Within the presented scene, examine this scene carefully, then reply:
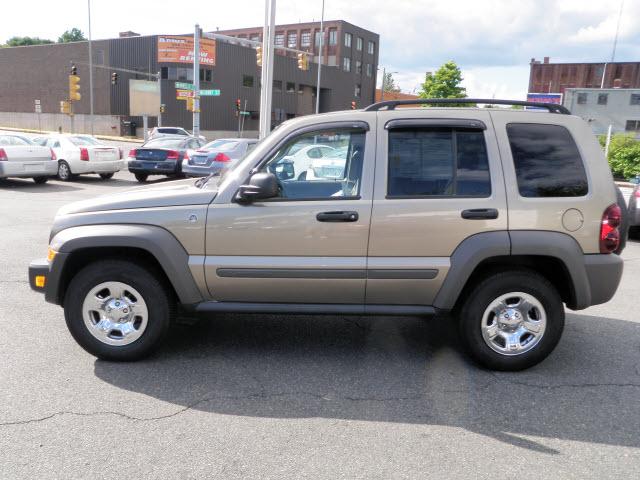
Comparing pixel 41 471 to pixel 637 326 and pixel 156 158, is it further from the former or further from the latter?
pixel 156 158

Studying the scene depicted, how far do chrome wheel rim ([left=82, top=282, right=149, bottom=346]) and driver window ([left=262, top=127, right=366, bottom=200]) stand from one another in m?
1.35

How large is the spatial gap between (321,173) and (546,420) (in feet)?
7.54

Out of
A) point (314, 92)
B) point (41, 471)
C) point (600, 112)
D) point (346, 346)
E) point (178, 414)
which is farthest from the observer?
point (314, 92)

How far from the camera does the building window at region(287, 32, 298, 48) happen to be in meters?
82.5

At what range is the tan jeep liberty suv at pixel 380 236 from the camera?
4012mm

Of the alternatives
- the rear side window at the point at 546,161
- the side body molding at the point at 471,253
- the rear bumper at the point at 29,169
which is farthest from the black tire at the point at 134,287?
the rear bumper at the point at 29,169

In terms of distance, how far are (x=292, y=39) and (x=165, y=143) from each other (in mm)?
70331

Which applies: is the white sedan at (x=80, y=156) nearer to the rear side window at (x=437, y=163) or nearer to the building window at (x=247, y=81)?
the rear side window at (x=437, y=163)

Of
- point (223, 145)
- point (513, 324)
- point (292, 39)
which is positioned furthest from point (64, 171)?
point (292, 39)

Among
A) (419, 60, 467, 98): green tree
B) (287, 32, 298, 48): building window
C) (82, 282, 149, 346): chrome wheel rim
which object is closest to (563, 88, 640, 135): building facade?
(419, 60, 467, 98): green tree

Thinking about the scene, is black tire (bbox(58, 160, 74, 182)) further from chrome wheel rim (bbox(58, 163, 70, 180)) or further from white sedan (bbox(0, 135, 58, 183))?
white sedan (bbox(0, 135, 58, 183))

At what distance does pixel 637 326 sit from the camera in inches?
211

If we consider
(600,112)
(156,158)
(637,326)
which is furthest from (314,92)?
(637,326)

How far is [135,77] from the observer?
2076 inches
